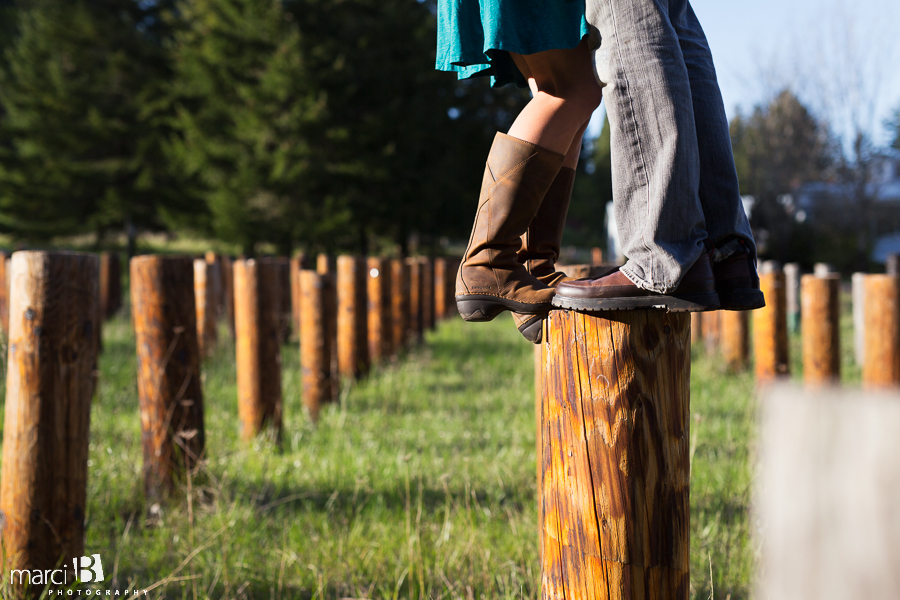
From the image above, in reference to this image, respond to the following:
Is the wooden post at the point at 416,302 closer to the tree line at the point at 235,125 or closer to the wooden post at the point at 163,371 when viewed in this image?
the wooden post at the point at 163,371

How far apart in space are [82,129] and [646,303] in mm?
23978

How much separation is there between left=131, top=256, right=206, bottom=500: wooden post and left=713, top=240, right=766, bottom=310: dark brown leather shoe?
7.91 feet

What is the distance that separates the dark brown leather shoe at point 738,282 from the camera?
179 cm

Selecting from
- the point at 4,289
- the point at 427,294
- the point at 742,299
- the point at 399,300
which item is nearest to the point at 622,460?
the point at 742,299

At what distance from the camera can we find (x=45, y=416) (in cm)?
225

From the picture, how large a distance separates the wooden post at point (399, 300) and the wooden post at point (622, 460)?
5.98m

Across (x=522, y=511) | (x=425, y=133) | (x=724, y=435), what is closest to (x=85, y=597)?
(x=522, y=511)

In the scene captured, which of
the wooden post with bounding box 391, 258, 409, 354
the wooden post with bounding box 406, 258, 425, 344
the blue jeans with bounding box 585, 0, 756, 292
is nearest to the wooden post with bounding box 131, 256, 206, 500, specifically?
the blue jeans with bounding box 585, 0, 756, 292

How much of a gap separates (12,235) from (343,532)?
2403cm

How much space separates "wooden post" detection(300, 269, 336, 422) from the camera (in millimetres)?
4949

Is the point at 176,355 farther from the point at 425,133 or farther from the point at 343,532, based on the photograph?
the point at 425,133

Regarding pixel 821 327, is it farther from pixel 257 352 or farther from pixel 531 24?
pixel 531 24

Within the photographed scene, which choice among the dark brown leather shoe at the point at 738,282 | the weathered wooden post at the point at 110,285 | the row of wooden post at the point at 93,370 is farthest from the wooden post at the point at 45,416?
the weathered wooden post at the point at 110,285

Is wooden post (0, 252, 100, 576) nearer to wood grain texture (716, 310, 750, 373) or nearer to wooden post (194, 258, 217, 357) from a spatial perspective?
wooden post (194, 258, 217, 357)
